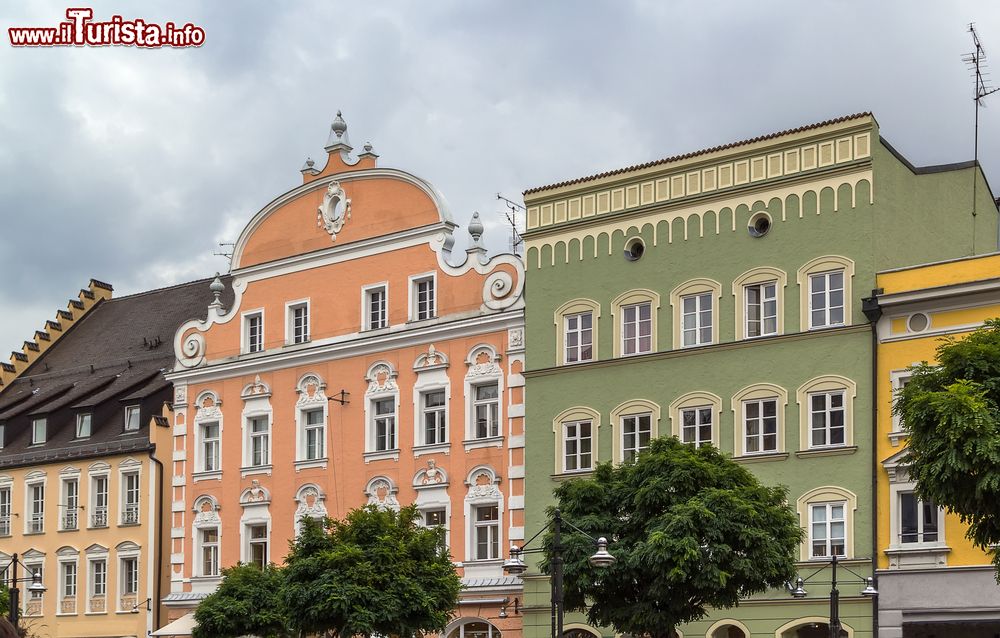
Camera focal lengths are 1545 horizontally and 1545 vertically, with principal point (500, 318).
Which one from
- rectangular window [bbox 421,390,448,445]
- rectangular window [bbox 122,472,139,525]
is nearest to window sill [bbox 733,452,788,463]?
rectangular window [bbox 421,390,448,445]

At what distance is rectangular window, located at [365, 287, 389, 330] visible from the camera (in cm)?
4522

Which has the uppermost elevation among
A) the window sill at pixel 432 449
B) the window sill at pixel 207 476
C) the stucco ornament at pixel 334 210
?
the stucco ornament at pixel 334 210

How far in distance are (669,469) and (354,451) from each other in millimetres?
16348

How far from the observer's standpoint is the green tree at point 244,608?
3897 centimetres

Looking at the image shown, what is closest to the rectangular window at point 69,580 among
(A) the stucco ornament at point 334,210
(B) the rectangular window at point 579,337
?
(A) the stucco ornament at point 334,210

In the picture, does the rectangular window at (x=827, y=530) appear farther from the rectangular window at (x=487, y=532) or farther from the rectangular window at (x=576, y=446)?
the rectangular window at (x=487, y=532)

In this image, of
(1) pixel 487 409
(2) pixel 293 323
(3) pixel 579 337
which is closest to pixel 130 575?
(2) pixel 293 323

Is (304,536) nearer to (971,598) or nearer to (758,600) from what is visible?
(758,600)

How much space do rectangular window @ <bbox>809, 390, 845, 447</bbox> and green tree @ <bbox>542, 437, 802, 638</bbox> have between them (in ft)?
14.2

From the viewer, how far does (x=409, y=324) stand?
44281 millimetres

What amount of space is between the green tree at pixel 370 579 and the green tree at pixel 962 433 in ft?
45.1

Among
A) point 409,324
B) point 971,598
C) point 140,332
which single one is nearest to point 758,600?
point 971,598

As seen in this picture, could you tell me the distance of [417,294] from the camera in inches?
1758

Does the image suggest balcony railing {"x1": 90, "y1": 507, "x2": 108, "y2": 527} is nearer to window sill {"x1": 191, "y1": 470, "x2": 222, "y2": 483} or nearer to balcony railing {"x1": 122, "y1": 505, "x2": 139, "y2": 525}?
balcony railing {"x1": 122, "y1": 505, "x2": 139, "y2": 525}
